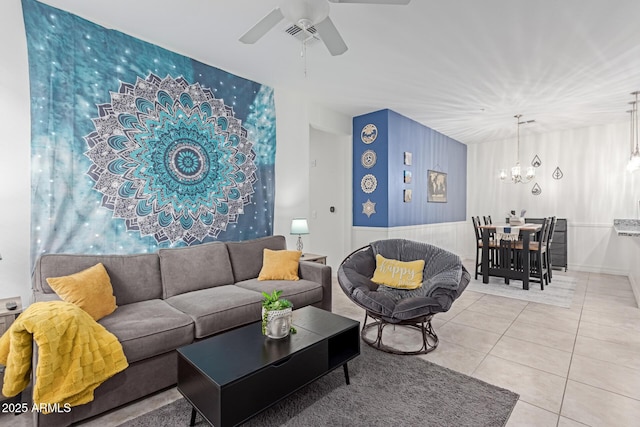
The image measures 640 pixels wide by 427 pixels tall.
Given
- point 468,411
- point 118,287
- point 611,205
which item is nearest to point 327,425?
point 468,411

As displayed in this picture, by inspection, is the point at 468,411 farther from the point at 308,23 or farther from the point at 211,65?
the point at 211,65

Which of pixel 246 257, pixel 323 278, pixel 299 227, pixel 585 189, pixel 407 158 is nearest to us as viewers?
pixel 323 278

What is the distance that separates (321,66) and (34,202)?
288 centimetres

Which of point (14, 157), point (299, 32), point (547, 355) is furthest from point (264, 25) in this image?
point (547, 355)

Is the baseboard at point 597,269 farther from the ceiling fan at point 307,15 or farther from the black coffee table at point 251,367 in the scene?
the ceiling fan at point 307,15

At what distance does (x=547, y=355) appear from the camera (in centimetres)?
256

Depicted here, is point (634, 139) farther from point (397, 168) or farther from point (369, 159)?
point (369, 159)

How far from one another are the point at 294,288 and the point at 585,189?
6.16 meters

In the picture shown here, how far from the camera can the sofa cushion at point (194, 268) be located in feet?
8.92

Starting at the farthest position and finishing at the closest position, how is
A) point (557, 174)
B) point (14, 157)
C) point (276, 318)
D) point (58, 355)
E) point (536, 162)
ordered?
1. point (536, 162)
2. point (557, 174)
3. point (14, 157)
4. point (276, 318)
5. point (58, 355)

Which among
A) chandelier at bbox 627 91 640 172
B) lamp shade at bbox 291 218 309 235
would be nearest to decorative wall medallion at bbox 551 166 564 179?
chandelier at bbox 627 91 640 172

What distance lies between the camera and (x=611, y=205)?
570 centimetres

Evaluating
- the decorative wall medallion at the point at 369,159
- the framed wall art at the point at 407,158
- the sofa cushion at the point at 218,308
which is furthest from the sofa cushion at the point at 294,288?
the framed wall art at the point at 407,158

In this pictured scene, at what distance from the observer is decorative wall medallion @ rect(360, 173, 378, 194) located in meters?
5.08
